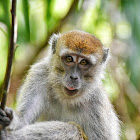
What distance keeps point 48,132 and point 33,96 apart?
0.82m

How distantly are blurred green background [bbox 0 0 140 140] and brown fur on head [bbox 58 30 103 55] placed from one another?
1.82 m

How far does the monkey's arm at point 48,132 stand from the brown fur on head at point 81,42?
1.30 m

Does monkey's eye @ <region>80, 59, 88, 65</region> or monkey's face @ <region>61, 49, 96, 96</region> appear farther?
monkey's eye @ <region>80, 59, 88, 65</region>

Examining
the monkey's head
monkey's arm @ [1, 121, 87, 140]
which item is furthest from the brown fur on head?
monkey's arm @ [1, 121, 87, 140]

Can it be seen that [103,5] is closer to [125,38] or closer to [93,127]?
[125,38]

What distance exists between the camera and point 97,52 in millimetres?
6254

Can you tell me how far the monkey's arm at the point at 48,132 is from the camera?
5.63 meters

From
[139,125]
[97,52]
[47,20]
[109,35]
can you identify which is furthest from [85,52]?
[139,125]

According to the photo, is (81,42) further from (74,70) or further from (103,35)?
(103,35)

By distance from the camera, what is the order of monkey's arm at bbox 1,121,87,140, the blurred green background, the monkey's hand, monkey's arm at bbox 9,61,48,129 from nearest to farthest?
the monkey's hand
monkey's arm at bbox 1,121,87,140
monkey's arm at bbox 9,61,48,129
the blurred green background

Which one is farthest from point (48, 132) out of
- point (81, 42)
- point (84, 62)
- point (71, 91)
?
point (81, 42)

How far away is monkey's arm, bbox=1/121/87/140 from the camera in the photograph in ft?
18.5

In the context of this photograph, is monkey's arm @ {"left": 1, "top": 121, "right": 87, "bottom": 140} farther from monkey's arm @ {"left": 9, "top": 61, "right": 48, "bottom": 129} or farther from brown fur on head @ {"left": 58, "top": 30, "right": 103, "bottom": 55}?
brown fur on head @ {"left": 58, "top": 30, "right": 103, "bottom": 55}

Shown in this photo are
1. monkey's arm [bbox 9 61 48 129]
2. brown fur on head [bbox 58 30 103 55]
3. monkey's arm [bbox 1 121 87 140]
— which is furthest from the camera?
monkey's arm [bbox 9 61 48 129]
